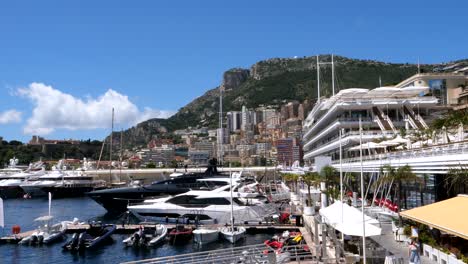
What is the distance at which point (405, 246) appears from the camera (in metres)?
20.2

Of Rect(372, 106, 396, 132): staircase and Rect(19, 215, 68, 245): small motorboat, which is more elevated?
Rect(372, 106, 396, 132): staircase

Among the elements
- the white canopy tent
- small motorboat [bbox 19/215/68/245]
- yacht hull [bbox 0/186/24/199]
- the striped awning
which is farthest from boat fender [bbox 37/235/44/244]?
yacht hull [bbox 0/186/24/199]

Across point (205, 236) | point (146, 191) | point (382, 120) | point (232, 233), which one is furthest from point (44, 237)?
point (382, 120)

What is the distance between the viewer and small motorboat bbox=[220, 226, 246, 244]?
34.8 m

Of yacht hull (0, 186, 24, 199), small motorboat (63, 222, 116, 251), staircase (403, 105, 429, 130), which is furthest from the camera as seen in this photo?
yacht hull (0, 186, 24, 199)

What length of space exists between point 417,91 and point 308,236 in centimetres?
2804

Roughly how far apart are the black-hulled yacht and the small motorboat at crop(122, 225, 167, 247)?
15.9 m

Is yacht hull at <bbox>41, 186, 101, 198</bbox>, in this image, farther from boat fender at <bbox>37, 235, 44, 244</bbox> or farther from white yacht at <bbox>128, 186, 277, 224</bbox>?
boat fender at <bbox>37, 235, 44, 244</bbox>

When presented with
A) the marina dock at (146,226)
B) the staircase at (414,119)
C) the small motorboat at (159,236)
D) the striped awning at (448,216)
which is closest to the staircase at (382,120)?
the staircase at (414,119)

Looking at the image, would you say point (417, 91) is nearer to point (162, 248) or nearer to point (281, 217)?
point (281, 217)

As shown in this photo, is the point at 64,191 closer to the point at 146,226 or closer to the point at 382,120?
the point at 146,226

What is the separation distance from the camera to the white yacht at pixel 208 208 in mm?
41938

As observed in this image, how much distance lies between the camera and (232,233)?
34.9 meters

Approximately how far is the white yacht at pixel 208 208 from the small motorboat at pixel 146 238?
521 centimetres
